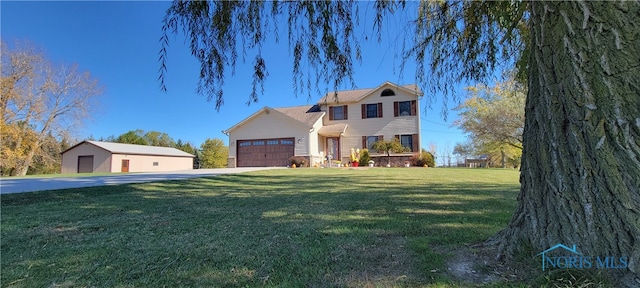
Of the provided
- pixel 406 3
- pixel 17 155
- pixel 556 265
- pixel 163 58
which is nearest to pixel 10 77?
pixel 17 155

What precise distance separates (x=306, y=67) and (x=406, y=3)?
1357mm

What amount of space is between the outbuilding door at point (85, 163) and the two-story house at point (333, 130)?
18.7m

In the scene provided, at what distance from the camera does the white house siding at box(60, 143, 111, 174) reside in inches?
1108

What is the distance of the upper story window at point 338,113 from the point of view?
21.4 m

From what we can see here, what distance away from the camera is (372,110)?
20688 millimetres

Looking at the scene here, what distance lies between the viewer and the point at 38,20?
866 cm

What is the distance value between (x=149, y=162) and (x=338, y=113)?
910 inches

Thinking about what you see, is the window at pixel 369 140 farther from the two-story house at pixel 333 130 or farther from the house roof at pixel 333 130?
the house roof at pixel 333 130

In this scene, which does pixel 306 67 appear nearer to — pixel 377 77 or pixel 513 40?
pixel 377 77

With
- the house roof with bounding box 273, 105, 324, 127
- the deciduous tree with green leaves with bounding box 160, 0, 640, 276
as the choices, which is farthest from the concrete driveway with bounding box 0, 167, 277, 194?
the house roof with bounding box 273, 105, 324, 127

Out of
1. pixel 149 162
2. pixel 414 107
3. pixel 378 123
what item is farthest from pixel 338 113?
pixel 149 162

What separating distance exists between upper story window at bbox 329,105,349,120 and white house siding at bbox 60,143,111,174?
2239cm

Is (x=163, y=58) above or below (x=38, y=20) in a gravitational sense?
below

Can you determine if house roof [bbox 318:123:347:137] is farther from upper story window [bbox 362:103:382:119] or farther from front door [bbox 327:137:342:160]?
upper story window [bbox 362:103:382:119]
